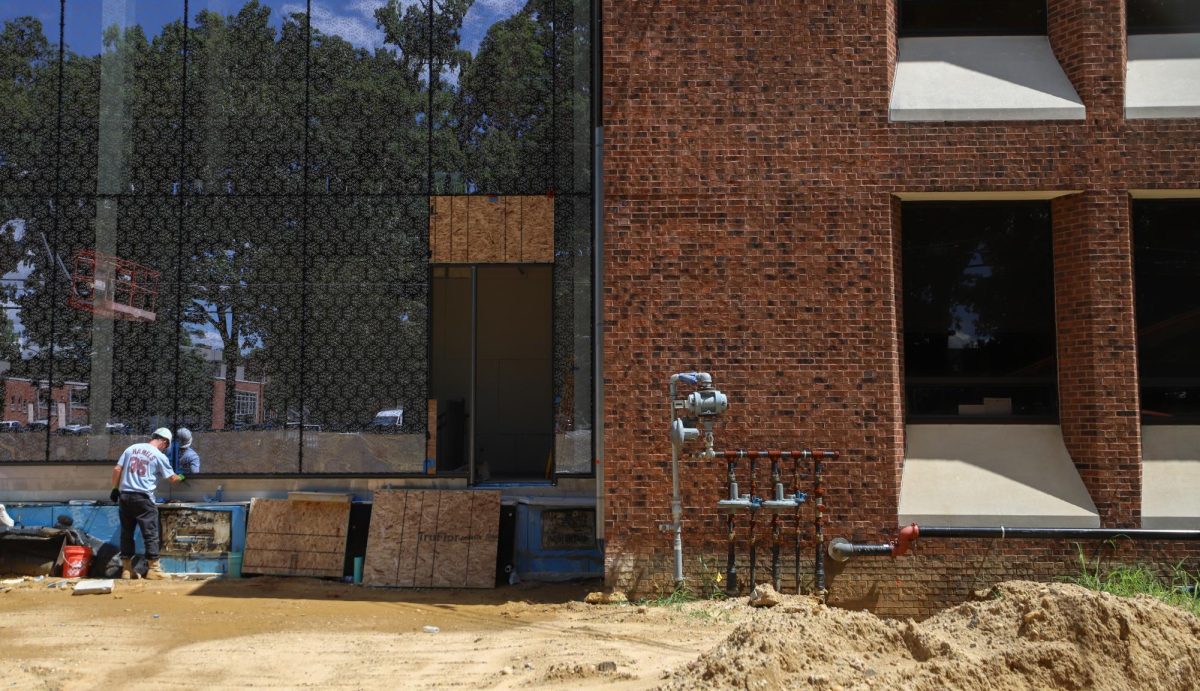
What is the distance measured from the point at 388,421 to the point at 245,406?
108 inches

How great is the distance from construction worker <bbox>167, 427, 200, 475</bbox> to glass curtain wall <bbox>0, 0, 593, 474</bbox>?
1789 mm

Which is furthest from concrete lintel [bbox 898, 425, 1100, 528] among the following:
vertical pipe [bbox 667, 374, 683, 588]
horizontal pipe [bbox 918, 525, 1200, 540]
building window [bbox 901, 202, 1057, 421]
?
vertical pipe [bbox 667, 374, 683, 588]

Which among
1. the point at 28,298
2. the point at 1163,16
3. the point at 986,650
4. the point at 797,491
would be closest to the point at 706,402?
the point at 797,491

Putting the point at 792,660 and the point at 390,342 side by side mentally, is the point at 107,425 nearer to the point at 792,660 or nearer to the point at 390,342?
the point at 390,342

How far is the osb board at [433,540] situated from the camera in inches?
423

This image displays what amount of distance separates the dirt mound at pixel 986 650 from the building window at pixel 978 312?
12.3 feet

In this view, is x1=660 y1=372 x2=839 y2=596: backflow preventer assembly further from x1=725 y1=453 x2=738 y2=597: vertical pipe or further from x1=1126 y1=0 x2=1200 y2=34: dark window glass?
x1=1126 y1=0 x2=1200 y2=34: dark window glass

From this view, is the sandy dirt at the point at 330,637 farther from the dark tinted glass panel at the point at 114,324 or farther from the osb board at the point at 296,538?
the dark tinted glass panel at the point at 114,324

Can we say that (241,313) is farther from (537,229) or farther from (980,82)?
(980,82)

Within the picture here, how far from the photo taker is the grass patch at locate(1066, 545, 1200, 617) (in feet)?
28.5

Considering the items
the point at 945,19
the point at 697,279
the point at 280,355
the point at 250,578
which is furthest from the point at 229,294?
the point at 945,19

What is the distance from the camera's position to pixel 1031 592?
6.18m

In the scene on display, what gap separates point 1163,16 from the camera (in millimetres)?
9914

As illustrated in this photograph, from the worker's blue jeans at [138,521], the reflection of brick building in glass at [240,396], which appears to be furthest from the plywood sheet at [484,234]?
the reflection of brick building in glass at [240,396]
